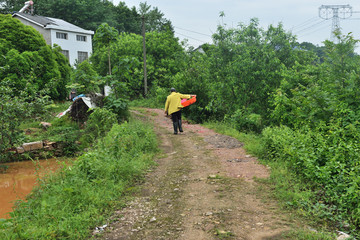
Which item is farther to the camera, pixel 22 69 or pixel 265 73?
pixel 22 69

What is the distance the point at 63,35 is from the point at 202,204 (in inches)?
1266

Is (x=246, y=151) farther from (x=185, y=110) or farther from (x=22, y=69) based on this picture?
(x=22, y=69)

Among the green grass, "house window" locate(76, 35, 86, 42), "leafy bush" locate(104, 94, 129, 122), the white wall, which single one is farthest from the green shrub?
"house window" locate(76, 35, 86, 42)

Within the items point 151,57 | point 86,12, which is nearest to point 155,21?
point 86,12

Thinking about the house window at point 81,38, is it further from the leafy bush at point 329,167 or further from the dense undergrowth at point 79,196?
the leafy bush at point 329,167

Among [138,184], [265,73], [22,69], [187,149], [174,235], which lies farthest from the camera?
[22,69]

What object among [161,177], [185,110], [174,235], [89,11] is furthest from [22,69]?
[89,11]

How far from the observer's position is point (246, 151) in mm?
8219

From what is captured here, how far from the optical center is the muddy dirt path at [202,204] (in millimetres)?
4004

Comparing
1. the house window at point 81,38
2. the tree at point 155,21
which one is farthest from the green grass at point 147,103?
the tree at point 155,21

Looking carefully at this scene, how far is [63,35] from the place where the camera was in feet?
107

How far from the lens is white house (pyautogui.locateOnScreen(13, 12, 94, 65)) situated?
3072 cm

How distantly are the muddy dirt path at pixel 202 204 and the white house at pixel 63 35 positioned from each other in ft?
89.4

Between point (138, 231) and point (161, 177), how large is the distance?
235 centimetres
